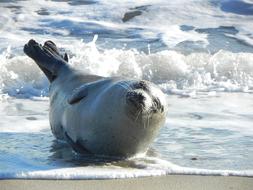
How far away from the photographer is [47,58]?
6281mm

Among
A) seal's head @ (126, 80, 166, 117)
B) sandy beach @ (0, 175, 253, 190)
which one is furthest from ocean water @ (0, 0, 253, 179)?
seal's head @ (126, 80, 166, 117)

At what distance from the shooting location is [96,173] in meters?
4.19

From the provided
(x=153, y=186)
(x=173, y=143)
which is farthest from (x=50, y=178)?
(x=173, y=143)

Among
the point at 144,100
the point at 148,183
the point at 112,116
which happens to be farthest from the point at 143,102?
the point at 148,183

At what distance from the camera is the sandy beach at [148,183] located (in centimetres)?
388

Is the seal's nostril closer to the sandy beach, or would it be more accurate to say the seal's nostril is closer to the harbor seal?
the harbor seal

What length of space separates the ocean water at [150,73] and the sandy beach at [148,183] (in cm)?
9

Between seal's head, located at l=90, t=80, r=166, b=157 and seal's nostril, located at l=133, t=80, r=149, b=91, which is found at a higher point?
seal's nostril, located at l=133, t=80, r=149, b=91

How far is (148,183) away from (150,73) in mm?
5091

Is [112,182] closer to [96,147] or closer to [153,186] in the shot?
[153,186]

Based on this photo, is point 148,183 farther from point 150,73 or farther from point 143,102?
point 150,73

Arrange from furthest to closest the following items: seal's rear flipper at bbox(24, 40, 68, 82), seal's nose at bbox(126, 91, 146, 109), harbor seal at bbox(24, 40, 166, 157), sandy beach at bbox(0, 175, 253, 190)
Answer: seal's rear flipper at bbox(24, 40, 68, 82) → harbor seal at bbox(24, 40, 166, 157) → seal's nose at bbox(126, 91, 146, 109) → sandy beach at bbox(0, 175, 253, 190)

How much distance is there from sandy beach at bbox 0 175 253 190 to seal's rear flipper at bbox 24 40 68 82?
2120 millimetres

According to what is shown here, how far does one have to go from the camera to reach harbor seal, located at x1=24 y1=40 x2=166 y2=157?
4422mm
